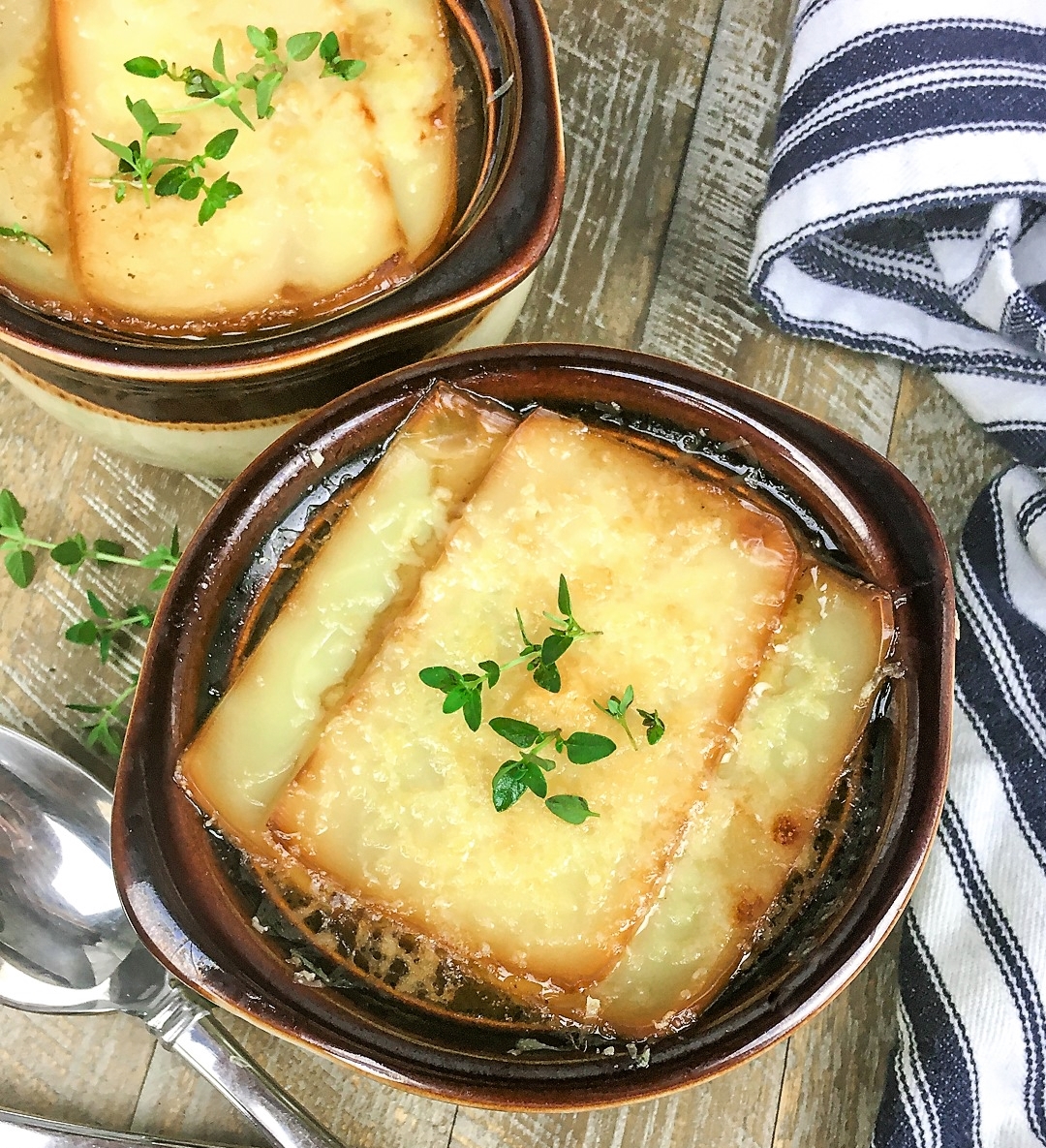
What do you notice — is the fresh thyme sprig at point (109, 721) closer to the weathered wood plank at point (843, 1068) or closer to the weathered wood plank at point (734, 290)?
the weathered wood plank at point (734, 290)

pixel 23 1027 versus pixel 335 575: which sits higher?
pixel 335 575

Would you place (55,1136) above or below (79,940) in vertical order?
below

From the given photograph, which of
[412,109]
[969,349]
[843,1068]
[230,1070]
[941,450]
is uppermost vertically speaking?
[969,349]

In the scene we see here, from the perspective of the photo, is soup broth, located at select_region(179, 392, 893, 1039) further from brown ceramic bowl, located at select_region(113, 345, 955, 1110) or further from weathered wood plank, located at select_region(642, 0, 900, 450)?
weathered wood plank, located at select_region(642, 0, 900, 450)

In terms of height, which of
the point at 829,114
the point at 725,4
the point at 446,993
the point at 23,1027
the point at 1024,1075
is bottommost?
the point at 23,1027

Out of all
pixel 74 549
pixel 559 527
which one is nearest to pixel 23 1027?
pixel 74 549

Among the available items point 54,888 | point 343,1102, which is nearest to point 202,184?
point 54,888

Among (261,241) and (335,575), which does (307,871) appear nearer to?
(335,575)

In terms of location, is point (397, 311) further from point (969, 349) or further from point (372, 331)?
point (969, 349)
